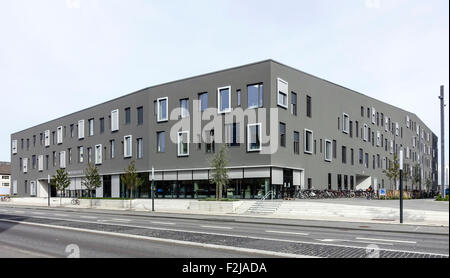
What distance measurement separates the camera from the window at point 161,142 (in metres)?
43.1

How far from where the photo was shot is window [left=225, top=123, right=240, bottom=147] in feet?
121

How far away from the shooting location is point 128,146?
4809 cm

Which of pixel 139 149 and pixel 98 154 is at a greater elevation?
pixel 139 149

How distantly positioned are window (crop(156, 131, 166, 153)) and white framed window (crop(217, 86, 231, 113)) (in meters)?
7.87

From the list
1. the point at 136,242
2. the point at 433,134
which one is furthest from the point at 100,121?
the point at 433,134

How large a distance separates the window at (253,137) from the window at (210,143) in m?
3.96

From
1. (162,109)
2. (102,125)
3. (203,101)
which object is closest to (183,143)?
(203,101)

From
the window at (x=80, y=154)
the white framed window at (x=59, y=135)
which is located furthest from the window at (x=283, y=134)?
the white framed window at (x=59, y=135)

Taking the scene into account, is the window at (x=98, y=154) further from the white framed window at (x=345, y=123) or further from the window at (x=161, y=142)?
the white framed window at (x=345, y=123)

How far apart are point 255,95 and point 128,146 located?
1849 cm

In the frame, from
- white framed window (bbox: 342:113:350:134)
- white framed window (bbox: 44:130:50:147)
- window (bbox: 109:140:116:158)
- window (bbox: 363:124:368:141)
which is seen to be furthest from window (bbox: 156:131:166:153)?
white framed window (bbox: 44:130:50:147)

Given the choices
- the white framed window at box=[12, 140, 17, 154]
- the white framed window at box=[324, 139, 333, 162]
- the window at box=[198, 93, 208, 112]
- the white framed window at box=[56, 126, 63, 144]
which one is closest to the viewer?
the window at box=[198, 93, 208, 112]

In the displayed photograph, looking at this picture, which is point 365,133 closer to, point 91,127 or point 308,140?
point 308,140

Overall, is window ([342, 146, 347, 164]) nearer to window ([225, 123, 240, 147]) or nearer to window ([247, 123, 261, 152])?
window ([247, 123, 261, 152])
